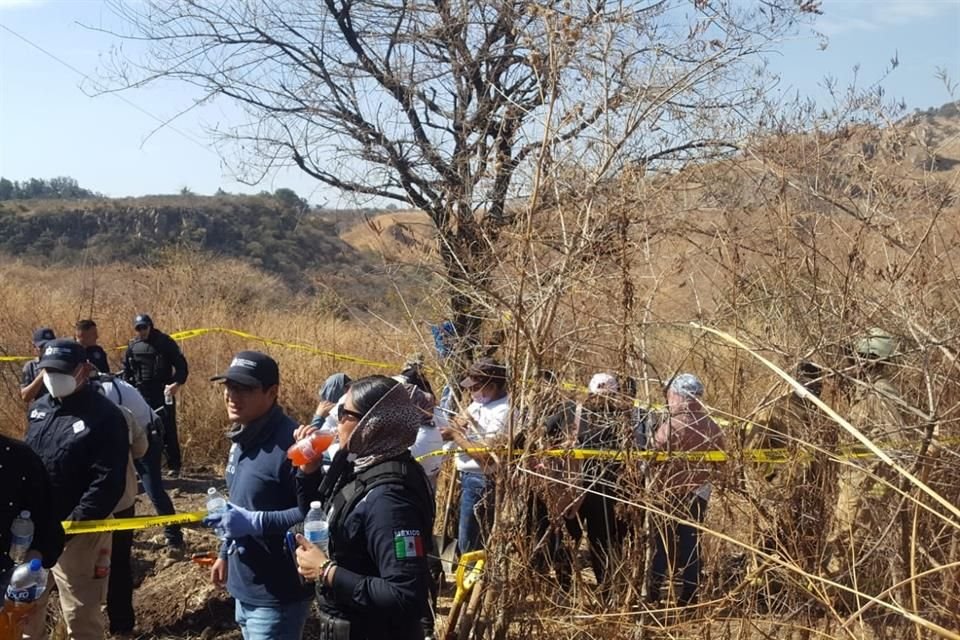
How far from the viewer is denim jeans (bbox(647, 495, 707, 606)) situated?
11.7 ft

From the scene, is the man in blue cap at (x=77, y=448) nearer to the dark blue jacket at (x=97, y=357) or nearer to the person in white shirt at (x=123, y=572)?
the person in white shirt at (x=123, y=572)

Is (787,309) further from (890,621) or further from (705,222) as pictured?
(890,621)

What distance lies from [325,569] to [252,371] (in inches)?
39.4

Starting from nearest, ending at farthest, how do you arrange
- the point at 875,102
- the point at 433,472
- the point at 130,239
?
1. the point at 875,102
2. the point at 433,472
3. the point at 130,239

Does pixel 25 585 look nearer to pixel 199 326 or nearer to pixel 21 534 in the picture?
pixel 21 534

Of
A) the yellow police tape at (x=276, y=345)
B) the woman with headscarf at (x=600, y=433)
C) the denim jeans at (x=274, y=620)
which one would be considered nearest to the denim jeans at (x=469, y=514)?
the woman with headscarf at (x=600, y=433)

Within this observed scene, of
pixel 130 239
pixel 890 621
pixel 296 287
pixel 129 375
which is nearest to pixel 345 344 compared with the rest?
pixel 129 375

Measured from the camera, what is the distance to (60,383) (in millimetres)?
4281

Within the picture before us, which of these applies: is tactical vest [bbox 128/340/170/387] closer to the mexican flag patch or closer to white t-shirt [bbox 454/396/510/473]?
white t-shirt [bbox 454/396/510/473]

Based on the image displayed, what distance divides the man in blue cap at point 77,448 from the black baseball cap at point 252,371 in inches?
46.4

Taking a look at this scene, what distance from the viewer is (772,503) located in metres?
3.58

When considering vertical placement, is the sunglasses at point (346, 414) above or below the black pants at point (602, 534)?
above

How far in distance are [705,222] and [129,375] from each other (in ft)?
22.7

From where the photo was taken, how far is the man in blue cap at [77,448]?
4266 mm
